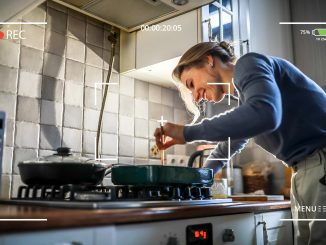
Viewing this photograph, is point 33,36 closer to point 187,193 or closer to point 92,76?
point 92,76

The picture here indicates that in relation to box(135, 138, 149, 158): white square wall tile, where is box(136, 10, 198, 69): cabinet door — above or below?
above

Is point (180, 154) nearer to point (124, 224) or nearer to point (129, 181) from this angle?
point (129, 181)

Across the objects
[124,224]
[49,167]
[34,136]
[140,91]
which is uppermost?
[140,91]

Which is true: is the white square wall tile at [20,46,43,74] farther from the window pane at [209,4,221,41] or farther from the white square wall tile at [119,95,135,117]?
the window pane at [209,4,221,41]

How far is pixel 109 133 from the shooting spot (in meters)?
1.53

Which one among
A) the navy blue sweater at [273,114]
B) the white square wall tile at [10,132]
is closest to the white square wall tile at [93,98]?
the white square wall tile at [10,132]

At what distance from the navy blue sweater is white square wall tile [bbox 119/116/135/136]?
0.66 m

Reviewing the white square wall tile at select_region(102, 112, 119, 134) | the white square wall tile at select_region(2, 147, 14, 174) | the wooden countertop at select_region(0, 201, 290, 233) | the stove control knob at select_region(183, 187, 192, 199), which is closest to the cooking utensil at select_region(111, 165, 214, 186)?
the stove control knob at select_region(183, 187, 192, 199)

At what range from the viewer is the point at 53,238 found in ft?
1.85

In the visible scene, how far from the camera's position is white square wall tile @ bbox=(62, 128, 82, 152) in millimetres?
1372

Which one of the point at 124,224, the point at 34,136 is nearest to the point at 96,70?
the point at 34,136

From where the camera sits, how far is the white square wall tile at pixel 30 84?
1273 millimetres

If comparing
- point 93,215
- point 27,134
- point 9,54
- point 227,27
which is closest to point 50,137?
point 27,134

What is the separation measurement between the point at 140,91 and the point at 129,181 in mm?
789
